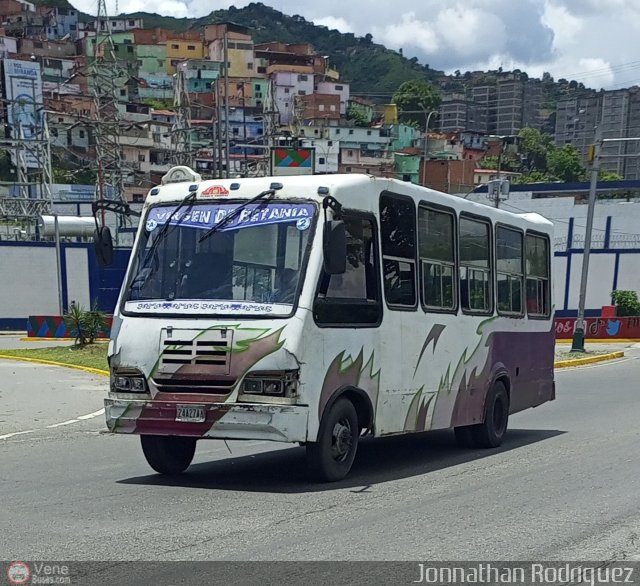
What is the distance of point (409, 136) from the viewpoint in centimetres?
15100

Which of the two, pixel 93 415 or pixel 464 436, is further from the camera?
pixel 93 415

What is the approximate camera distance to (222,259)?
904cm

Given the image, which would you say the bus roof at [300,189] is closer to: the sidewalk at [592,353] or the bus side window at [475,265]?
the bus side window at [475,265]

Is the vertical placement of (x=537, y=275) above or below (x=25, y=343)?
above

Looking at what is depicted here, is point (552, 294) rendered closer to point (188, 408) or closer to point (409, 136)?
point (188, 408)

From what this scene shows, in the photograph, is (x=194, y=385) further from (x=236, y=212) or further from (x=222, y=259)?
(x=236, y=212)

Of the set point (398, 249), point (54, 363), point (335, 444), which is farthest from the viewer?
point (54, 363)

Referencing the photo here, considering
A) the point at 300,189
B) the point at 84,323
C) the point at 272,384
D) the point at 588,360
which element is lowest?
the point at 588,360

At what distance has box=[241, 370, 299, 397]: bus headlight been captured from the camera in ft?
27.6

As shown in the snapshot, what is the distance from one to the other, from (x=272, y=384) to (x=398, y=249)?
2244 mm

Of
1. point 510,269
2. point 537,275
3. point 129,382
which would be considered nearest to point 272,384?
point 129,382

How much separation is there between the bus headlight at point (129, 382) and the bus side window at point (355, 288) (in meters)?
1.70

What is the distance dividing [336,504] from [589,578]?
2.56 meters

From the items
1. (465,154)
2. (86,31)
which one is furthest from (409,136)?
(86,31)
